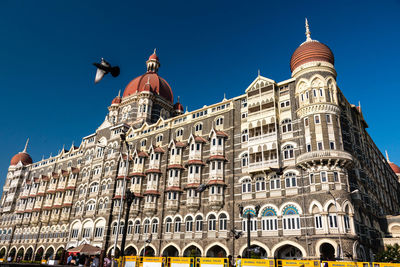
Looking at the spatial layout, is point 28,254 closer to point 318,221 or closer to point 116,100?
point 116,100

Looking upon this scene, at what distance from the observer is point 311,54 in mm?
40125

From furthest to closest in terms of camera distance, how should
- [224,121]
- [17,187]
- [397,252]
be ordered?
1. [17,187]
2. [224,121]
3. [397,252]

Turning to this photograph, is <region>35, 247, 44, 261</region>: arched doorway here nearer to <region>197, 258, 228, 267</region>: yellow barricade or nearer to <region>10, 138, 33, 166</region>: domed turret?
<region>10, 138, 33, 166</region>: domed turret

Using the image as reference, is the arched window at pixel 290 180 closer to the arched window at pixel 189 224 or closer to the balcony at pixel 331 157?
the balcony at pixel 331 157

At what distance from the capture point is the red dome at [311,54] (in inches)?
1570

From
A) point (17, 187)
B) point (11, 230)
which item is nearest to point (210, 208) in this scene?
point (11, 230)

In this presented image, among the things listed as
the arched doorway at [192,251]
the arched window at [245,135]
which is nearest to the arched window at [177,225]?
the arched doorway at [192,251]

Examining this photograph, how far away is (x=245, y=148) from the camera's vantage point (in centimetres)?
4238

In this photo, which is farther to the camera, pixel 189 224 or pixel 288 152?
pixel 189 224

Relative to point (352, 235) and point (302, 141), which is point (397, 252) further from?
point (302, 141)

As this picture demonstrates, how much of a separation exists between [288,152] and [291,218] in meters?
7.83

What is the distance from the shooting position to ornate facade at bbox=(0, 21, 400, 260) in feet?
113

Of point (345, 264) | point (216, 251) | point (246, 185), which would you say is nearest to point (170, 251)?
point (216, 251)

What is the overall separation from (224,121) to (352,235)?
2233 cm
